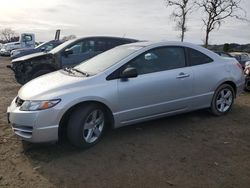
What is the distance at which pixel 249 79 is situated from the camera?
33.1 feet

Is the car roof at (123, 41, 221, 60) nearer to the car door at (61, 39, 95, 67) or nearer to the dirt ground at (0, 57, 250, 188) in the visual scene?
the dirt ground at (0, 57, 250, 188)

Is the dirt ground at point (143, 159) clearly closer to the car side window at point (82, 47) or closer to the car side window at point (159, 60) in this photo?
the car side window at point (159, 60)

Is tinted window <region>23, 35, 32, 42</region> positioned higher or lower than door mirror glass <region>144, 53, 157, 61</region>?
lower

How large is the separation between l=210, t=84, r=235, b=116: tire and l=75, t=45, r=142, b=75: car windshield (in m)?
1.88

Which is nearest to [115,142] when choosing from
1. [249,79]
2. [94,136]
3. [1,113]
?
[94,136]

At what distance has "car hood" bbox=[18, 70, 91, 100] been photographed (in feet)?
16.3

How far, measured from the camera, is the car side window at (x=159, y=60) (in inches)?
228

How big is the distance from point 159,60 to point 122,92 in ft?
3.51

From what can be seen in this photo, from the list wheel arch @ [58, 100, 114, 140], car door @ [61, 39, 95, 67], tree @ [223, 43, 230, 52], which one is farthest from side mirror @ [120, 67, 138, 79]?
tree @ [223, 43, 230, 52]

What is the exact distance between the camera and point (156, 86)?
5.77 metres

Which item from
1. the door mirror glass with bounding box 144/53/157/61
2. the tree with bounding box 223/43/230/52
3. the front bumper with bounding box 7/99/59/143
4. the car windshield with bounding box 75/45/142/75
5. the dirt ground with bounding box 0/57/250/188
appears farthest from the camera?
the tree with bounding box 223/43/230/52

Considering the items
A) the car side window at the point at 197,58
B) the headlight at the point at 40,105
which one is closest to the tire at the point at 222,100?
the car side window at the point at 197,58

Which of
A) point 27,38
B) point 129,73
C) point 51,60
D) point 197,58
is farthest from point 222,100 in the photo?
point 27,38

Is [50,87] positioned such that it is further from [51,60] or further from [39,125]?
[51,60]
